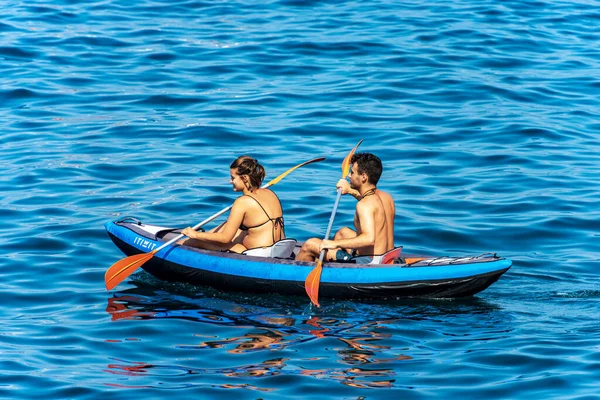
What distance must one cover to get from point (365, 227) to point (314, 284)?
29.7 inches

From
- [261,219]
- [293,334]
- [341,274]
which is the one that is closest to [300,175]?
[261,219]

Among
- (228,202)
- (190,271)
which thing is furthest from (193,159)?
(190,271)

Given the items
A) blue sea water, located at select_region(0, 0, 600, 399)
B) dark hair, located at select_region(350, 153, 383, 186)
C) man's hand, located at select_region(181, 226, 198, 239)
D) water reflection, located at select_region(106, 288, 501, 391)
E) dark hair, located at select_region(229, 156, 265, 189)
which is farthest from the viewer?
man's hand, located at select_region(181, 226, 198, 239)

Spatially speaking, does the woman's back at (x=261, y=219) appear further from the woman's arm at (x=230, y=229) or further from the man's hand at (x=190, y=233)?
the man's hand at (x=190, y=233)

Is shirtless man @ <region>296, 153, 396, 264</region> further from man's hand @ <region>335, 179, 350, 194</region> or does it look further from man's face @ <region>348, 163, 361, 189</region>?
man's hand @ <region>335, 179, 350, 194</region>

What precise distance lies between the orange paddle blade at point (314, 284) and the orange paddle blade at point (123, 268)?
1777 millimetres

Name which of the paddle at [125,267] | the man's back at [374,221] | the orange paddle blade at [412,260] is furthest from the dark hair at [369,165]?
the paddle at [125,267]

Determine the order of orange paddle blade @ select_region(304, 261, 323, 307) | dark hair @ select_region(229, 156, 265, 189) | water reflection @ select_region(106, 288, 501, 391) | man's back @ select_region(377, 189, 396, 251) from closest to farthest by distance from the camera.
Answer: water reflection @ select_region(106, 288, 501, 391) < orange paddle blade @ select_region(304, 261, 323, 307) < man's back @ select_region(377, 189, 396, 251) < dark hair @ select_region(229, 156, 265, 189)

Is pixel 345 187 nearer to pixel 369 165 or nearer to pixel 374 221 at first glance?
pixel 369 165

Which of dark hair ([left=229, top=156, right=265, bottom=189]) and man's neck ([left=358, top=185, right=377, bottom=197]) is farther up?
dark hair ([left=229, top=156, right=265, bottom=189])

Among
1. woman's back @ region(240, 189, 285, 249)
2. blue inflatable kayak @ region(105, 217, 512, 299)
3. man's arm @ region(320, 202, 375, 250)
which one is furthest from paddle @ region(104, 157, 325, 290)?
man's arm @ region(320, 202, 375, 250)

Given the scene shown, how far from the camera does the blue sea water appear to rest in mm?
8297

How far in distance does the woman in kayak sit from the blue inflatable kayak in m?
0.23

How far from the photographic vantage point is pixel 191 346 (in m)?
8.76
